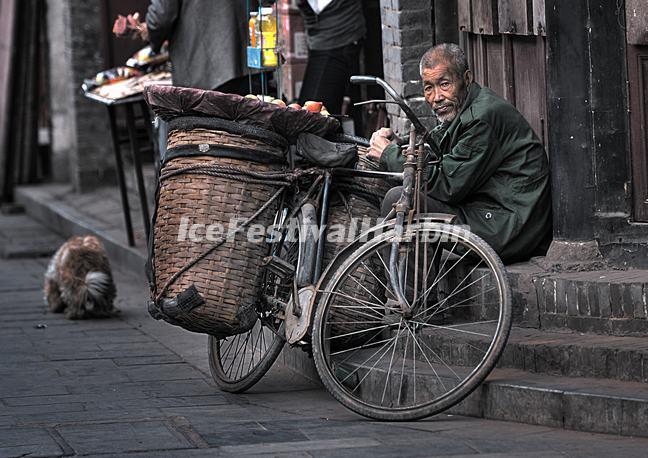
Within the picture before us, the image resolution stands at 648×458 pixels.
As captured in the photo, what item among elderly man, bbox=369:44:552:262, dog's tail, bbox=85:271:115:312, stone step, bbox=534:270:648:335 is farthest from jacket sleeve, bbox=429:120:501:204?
dog's tail, bbox=85:271:115:312

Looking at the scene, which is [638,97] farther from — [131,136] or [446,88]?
[131,136]

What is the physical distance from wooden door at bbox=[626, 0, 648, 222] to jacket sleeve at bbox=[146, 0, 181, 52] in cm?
312

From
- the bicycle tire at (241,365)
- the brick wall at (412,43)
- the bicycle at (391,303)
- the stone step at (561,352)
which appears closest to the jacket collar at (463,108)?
the bicycle at (391,303)

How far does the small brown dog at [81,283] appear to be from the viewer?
8.73 m

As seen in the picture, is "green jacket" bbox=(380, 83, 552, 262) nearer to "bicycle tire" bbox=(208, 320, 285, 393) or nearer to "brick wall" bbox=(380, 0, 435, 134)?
"bicycle tire" bbox=(208, 320, 285, 393)

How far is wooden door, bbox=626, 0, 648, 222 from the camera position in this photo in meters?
6.22

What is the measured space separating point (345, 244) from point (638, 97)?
1.48 metres

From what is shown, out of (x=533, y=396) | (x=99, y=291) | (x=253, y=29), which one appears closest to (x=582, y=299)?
(x=533, y=396)

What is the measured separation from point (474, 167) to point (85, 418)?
1.97 m

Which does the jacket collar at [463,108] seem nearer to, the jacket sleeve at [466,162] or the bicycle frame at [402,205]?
the jacket sleeve at [466,162]

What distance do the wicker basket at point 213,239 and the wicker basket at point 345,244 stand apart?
312mm

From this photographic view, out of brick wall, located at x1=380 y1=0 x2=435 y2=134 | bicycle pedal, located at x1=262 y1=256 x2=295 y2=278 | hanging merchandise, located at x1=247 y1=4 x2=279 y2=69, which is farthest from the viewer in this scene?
brick wall, located at x1=380 y1=0 x2=435 y2=134

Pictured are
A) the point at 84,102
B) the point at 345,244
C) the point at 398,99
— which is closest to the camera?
the point at 398,99

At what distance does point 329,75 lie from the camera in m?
8.56
